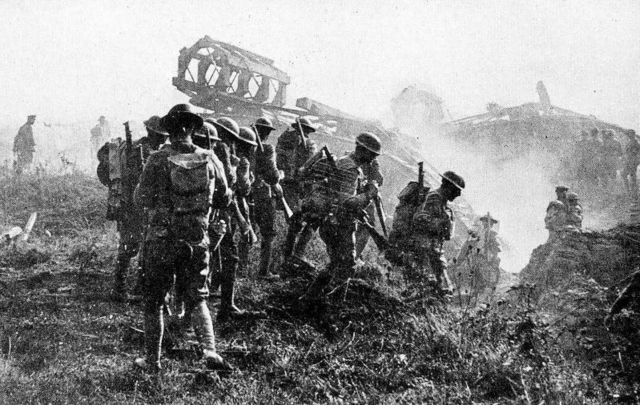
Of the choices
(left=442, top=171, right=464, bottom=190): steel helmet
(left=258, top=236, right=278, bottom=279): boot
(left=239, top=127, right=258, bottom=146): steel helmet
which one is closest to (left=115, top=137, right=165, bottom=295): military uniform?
(left=239, top=127, right=258, bottom=146): steel helmet

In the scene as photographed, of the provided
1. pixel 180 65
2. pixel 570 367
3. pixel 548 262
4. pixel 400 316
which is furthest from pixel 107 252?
pixel 548 262

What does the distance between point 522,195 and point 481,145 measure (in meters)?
3.40

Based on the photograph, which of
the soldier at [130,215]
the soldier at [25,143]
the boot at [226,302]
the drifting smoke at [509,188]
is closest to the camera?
the boot at [226,302]

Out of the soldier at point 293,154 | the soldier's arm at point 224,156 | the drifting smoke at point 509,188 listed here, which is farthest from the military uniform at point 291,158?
the drifting smoke at point 509,188

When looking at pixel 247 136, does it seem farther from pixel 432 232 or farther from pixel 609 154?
pixel 609 154

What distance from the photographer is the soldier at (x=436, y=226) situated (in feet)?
21.5

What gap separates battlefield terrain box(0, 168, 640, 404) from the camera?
10.6 ft

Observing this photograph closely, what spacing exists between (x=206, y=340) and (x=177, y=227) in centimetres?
83

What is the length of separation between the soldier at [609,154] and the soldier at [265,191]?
15.2 metres

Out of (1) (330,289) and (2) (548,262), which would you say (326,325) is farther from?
(2) (548,262)

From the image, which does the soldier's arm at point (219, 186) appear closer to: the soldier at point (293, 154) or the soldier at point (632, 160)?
the soldier at point (293, 154)

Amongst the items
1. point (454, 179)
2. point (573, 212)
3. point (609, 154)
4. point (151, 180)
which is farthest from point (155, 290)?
point (609, 154)

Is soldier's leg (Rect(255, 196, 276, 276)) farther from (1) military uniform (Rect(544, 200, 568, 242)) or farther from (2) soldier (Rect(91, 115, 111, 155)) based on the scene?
(2) soldier (Rect(91, 115, 111, 155))

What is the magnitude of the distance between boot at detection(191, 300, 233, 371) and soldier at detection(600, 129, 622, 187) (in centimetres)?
1742
